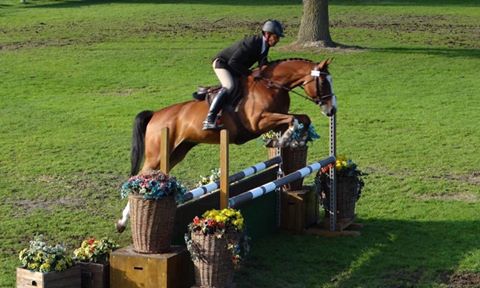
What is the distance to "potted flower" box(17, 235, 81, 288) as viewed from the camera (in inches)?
358

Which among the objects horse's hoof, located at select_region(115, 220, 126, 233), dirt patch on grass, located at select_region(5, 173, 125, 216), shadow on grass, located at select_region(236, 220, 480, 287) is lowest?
dirt patch on grass, located at select_region(5, 173, 125, 216)

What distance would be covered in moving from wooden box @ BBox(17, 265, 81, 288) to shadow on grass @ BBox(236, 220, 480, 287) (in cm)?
170

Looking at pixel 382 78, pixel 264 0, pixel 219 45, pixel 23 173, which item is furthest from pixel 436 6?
pixel 23 173

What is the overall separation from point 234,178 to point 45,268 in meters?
3.11

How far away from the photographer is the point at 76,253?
9.62 m

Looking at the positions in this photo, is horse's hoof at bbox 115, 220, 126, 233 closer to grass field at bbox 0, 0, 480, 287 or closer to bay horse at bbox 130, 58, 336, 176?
grass field at bbox 0, 0, 480, 287

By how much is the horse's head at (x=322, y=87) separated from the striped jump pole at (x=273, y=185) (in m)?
0.67

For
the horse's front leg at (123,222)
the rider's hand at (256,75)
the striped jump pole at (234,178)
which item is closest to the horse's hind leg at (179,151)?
the striped jump pole at (234,178)

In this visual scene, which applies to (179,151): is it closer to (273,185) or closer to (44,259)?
(273,185)

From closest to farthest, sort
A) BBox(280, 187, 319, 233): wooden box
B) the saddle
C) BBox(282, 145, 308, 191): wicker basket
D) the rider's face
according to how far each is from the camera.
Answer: the rider's face < the saddle < BBox(280, 187, 319, 233): wooden box < BBox(282, 145, 308, 191): wicker basket

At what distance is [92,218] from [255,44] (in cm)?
308

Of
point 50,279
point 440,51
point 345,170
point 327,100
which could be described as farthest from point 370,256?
point 440,51

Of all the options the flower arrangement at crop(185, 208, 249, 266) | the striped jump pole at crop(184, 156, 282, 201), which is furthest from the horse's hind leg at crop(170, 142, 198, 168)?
the flower arrangement at crop(185, 208, 249, 266)

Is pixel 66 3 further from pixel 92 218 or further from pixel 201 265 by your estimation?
pixel 201 265
